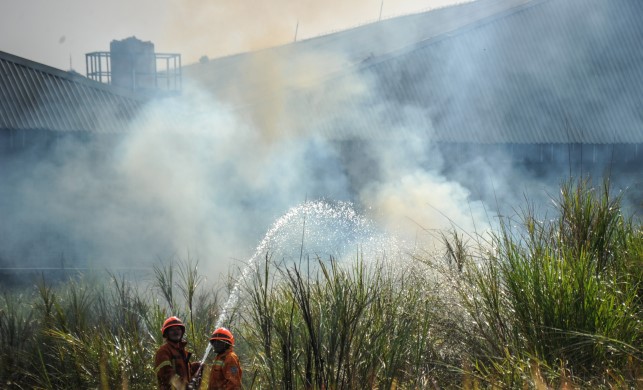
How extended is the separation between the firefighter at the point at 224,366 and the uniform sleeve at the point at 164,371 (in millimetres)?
403

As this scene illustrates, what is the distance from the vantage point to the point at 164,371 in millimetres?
7660

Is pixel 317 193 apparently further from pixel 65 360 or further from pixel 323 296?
pixel 323 296

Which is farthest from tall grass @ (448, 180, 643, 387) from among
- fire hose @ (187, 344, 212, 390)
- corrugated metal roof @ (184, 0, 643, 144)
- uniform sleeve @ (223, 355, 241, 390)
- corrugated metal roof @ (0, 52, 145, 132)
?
corrugated metal roof @ (184, 0, 643, 144)

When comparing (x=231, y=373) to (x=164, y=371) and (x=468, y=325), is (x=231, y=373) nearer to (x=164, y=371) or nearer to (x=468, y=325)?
(x=164, y=371)

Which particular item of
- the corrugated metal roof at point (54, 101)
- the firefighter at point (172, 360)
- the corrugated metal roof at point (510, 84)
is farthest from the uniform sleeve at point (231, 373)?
the corrugated metal roof at point (510, 84)

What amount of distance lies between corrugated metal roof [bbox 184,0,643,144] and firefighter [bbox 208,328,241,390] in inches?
697

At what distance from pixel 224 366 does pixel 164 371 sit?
2.03ft

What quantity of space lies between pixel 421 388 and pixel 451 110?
19.4m

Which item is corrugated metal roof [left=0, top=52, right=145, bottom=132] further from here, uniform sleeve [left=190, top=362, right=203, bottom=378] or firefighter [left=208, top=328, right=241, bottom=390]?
firefighter [left=208, top=328, right=241, bottom=390]

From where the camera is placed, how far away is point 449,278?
324 inches

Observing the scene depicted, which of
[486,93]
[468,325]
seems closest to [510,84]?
[486,93]

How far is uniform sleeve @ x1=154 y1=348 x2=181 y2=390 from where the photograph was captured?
25.1 feet

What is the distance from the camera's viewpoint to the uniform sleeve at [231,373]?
7.29m

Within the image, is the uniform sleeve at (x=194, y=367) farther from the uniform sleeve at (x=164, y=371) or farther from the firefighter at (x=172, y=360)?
the uniform sleeve at (x=164, y=371)
